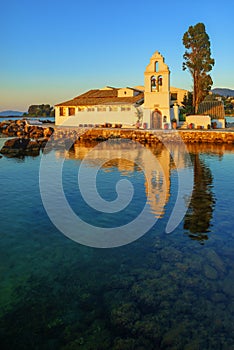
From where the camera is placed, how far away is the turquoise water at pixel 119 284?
6.24 metres

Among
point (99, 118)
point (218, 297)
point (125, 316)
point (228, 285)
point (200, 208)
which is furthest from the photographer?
point (99, 118)

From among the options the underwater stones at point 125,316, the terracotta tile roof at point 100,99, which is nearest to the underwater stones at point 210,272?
the underwater stones at point 125,316

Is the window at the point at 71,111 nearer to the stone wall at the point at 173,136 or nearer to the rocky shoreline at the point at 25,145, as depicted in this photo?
the rocky shoreline at the point at 25,145

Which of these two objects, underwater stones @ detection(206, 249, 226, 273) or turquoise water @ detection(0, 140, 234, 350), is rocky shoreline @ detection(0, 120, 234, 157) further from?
underwater stones @ detection(206, 249, 226, 273)

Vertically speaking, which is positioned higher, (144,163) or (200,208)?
(144,163)

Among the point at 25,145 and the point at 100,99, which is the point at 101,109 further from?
the point at 25,145

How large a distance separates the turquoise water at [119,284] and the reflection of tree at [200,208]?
0.16 ft

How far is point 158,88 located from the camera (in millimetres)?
44344

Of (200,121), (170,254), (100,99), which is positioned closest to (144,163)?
(170,254)

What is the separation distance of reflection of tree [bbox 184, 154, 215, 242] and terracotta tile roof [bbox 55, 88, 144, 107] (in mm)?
31343

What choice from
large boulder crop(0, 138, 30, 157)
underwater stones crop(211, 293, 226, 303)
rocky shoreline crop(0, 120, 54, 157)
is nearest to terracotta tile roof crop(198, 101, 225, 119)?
rocky shoreline crop(0, 120, 54, 157)

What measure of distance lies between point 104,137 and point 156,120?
855 cm

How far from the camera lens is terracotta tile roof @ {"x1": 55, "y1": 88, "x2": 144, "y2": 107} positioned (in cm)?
5158

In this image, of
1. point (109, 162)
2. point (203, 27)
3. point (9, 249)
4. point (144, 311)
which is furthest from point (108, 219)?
point (203, 27)
